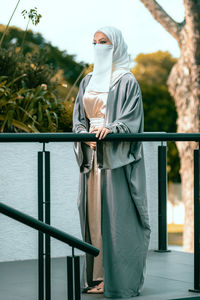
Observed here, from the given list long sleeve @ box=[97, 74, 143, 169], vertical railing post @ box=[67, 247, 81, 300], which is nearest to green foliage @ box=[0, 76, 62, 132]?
long sleeve @ box=[97, 74, 143, 169]

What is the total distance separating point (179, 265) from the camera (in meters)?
5.53

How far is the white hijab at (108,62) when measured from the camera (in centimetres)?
454

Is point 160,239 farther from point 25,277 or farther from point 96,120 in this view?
point 96,120

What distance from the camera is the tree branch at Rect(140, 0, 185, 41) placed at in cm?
1479

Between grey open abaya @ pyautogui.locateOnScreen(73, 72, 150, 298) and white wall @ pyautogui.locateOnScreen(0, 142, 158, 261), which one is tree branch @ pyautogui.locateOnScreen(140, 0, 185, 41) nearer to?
white wall @ pyautogui.locateOnScreen(0, 142, 158, 261)

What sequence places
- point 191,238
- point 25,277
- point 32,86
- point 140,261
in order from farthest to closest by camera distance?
point 191,238
point 32,86
point 25,277
point 140,261

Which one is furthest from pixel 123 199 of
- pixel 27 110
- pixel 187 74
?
pixel 187 74

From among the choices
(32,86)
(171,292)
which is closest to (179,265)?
(171,292)

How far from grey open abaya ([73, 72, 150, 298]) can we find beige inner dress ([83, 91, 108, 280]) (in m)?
0.05

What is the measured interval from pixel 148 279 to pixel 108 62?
151 cm

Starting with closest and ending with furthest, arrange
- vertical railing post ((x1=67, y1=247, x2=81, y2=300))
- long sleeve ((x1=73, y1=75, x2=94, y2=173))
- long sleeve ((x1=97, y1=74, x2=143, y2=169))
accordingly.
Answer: vertical railing post ((x1=67, y1=247, x2=81, y2=300))
long sleeve ((x1=97, y1=74, x2=143, y2=169))
long sleeve ((x1=73, y1=75, x2=94, y2=173))

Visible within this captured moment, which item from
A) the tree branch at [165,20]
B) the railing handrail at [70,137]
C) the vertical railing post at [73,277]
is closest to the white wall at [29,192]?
the railing handrail at [70,137]

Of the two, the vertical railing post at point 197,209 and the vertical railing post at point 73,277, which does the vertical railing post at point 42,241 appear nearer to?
the vertical railing post at point 73,277

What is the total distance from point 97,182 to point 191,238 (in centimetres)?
1130
